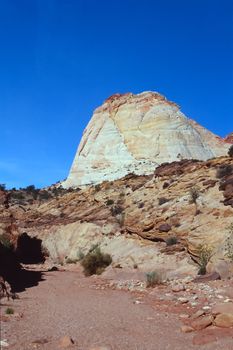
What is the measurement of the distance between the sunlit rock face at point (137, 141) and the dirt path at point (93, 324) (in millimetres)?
46921

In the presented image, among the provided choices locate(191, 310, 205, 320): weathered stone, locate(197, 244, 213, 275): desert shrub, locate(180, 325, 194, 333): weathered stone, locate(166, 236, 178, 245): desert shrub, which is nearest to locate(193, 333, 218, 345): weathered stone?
locate(180, 325, 194, 333): weathered stone

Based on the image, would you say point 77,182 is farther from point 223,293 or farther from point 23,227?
point 223,293

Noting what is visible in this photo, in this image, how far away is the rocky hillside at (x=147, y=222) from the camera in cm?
2597

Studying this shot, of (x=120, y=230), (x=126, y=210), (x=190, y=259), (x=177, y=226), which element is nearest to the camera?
(x=190, y=259)

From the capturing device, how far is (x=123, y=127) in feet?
244

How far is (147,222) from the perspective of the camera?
32.2 metres

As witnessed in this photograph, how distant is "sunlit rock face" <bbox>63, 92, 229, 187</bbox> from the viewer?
67.8m

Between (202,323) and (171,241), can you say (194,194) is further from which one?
(202,323)

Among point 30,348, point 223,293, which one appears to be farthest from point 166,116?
point 30,348

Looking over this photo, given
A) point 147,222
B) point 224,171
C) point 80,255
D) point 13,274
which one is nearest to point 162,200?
point 147,222

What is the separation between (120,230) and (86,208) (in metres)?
12.5

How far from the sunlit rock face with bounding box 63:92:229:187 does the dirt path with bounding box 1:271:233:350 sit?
46.9 meters

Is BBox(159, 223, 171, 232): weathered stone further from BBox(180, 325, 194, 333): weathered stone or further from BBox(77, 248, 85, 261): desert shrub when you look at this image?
BBox(180, 325, 194, 333): weathered stone

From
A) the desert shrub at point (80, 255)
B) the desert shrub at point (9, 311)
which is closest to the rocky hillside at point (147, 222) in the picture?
the desert shrub at point (80, 255)
